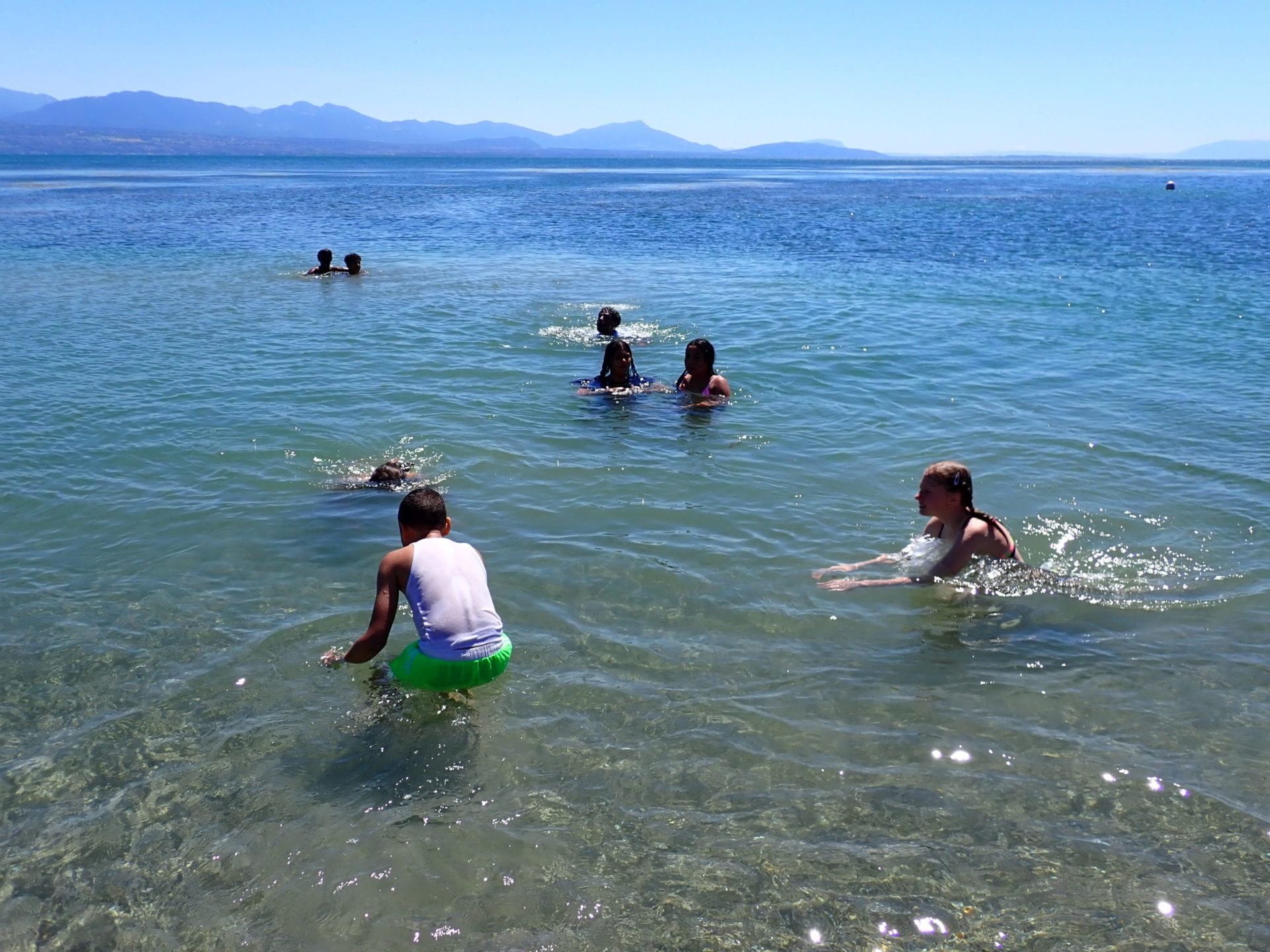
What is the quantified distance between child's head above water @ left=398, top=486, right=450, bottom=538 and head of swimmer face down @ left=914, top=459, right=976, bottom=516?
3794 mm

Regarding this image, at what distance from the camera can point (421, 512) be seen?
640 cm

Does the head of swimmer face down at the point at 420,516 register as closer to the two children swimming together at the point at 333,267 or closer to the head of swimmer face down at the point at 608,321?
the head of swimmer face down at the point at 608,321

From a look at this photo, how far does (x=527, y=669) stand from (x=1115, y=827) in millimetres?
3820

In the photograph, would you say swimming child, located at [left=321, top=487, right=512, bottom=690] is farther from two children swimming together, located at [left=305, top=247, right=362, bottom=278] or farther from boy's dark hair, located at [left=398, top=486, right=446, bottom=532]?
two children swimming together, located at [left=305, top=247, right=362, bottom=278]

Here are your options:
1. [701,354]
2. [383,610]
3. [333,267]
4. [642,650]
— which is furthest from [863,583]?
[333,267]

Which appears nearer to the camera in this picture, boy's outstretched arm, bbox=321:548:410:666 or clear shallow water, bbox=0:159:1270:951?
clear shallow water, bbox=0:159:1270:951

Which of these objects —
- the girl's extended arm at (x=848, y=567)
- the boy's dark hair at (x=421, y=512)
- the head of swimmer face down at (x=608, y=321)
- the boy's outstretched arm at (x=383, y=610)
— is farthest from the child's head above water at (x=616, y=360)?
the boy's outstretched arm at (x=383, y=610)

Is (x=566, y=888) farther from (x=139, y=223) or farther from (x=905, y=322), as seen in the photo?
(x=139, y=223)

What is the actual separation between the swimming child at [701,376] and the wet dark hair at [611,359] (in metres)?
0.79

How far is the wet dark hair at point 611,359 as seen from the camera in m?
13.4

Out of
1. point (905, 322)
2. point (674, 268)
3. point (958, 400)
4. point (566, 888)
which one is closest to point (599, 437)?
point (958, 400)

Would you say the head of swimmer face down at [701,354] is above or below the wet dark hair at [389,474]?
above

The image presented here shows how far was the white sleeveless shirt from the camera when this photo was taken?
6027 millimetres

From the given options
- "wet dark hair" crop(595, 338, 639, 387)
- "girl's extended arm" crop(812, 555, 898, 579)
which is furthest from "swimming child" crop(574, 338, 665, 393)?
"girl's extended arm" crop(812, 555, 898, 579)
